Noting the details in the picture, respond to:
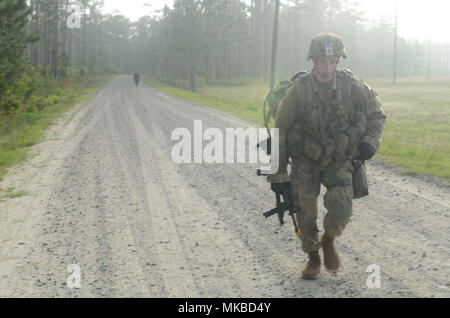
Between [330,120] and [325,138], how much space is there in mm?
157

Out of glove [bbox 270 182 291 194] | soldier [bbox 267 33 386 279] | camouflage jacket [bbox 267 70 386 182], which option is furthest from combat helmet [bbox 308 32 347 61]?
glove [bbox 270 182 291 194]

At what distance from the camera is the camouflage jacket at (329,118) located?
12.7ft

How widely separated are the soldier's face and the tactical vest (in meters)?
0.10

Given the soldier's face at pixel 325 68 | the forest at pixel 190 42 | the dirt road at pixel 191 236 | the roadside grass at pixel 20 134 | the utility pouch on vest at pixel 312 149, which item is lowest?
the dirt road at pixel 191 236

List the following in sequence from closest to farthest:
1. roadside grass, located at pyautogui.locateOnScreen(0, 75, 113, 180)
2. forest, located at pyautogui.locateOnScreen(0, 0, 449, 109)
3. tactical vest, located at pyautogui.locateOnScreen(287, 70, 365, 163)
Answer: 1. tactical vest, located at pyautogui.locateOnScreen(287, 70, 365, 163)
2. roadside grass, located at pyautogui.locateOnScreen(0, 75, 113, 180)
3. forest, located at pyautogui.locateOnScreen(0, 0, 449, 109)

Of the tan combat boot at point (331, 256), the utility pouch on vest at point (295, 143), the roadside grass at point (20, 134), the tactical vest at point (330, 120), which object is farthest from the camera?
the roadside grass at point (20, 134)

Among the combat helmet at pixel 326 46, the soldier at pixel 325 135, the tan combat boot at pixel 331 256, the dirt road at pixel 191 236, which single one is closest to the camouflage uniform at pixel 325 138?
the soldier at pixel 325 135

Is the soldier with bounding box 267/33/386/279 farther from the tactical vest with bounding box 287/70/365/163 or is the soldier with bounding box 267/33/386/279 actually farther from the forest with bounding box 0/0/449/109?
the forest with bounding box 0/0/449/109

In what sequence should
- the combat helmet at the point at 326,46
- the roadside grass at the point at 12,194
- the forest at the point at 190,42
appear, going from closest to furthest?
1. the combat helmet at the point at 326,46
2. the roadside grass at the point at 12,194
3. the forest at the point at 190,42

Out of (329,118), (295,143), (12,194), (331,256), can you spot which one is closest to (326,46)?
(329,118)

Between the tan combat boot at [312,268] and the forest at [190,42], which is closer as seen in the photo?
the tan combat boot at [312,268]

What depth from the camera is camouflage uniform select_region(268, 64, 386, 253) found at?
3869 millimetres

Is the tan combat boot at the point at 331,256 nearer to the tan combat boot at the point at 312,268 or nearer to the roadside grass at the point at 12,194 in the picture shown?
the tan combat boot at the point at 312,268

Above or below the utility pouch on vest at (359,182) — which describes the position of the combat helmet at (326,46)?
above
